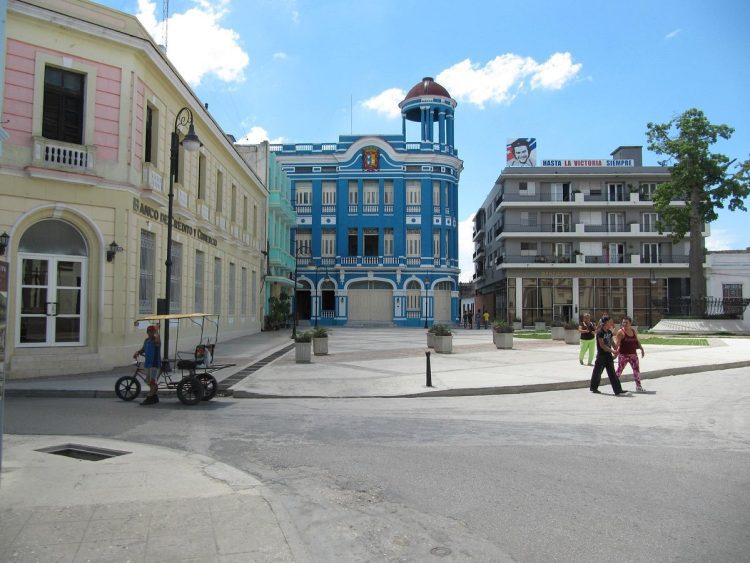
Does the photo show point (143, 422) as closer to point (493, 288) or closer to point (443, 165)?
point (443, 165)

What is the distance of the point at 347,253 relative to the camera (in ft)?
173

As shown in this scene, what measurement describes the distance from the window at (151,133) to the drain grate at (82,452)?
13228 mm

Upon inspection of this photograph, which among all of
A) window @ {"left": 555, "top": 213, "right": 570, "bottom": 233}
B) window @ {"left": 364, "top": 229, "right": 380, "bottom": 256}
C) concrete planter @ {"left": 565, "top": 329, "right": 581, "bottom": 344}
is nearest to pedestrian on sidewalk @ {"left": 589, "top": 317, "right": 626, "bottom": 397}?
concrete planter @ {"left": 565, "top": 329, "right": 581, "bottom": 344}

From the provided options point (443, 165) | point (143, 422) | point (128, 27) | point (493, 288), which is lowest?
point (143, 422)

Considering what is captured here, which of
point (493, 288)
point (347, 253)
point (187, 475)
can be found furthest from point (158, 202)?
point (493, 288)

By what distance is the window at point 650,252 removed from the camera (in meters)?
54.4

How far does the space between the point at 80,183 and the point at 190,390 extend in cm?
770

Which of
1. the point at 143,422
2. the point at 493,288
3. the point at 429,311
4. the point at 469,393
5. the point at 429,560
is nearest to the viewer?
the point at 429,560

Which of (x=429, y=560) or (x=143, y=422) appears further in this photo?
(x=143, y=422)

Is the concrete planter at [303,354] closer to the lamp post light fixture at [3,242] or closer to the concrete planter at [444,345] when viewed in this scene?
the concrete planter at [444,345]

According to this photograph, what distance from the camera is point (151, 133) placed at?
19.2m

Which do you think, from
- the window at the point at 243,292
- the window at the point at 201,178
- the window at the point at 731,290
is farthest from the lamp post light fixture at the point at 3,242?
the window at the point at 731,290

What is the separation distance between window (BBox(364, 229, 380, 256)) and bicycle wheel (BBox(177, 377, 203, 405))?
4129 centimetres

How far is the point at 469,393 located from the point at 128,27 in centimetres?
1424
